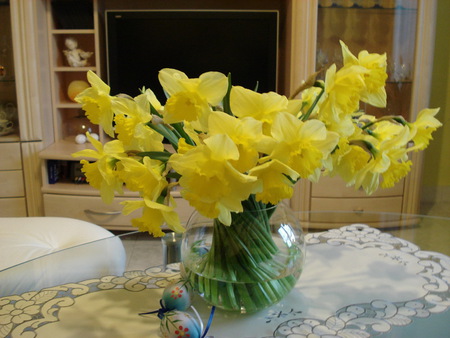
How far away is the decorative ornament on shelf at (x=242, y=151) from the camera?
0.73 m

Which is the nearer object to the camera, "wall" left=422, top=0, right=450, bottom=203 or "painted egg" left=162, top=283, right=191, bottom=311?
"painted egg" left=162, top=283, right=191, bottom=311

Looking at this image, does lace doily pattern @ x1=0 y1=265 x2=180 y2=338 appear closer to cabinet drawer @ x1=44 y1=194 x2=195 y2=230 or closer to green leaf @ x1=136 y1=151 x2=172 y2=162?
green leaf @ x1=136 y1=151 x2=172 y2=162

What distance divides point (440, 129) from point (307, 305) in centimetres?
259

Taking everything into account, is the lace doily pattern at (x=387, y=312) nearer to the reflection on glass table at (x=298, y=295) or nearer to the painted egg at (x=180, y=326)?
the reflection on glass table at (x=298, y=295)

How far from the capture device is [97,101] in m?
0.84

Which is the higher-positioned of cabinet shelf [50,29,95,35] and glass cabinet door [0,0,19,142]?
cabinet shelf [50,29,95,35]

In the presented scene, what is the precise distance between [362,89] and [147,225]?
0.39 m

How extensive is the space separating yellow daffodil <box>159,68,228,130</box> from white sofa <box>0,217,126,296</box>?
0.55 metres

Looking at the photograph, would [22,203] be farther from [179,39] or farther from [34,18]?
[179,39]

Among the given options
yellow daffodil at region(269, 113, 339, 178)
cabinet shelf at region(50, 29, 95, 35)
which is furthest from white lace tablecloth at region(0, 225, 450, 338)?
cabinet shelf at region(50, 29, 95, 35)

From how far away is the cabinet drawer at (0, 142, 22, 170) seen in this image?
8.82 ft

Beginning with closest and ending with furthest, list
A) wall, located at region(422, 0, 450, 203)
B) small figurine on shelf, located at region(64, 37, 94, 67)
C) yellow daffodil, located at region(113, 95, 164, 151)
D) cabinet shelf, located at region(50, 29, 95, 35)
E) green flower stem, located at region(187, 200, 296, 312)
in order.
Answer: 1. yellow daffodil, located at region(113, 95, 164, 151)
2. green flower stem, located at region(187, 200, 296, 312)
3. cabinet shelf, located at region(50, 29, 95, 35)
4. small figurine on shelf, located at region(64, 37, 94, 67)
5. wall, located at region(422, 0, 450, 203)

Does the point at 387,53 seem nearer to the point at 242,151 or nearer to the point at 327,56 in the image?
the point at 327,56

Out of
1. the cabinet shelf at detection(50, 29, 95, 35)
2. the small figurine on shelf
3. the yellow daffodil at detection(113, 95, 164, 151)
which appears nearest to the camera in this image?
the yellow daffodil at detection(113, 95, 164, 151)
